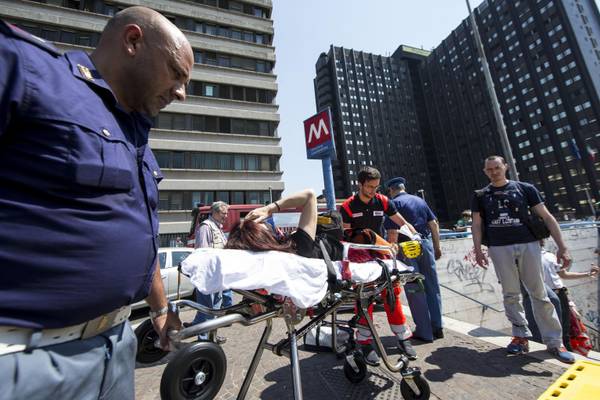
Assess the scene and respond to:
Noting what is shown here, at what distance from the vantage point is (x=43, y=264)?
0.78 metres

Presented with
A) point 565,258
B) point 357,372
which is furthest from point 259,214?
point 565,258

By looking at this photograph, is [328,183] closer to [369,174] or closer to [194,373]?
[369,174]

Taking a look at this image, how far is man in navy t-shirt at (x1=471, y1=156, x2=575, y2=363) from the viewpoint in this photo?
9.86 ft

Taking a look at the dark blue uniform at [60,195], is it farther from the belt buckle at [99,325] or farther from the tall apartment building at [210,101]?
the tall apartment building at [210,101]

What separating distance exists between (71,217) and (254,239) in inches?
46.5

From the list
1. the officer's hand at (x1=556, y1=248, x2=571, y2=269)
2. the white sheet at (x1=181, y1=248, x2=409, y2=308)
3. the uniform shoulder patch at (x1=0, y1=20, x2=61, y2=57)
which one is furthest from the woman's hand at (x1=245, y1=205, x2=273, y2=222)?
the officer's hand at (x1=556, y1=248, x2=571, y2=269)

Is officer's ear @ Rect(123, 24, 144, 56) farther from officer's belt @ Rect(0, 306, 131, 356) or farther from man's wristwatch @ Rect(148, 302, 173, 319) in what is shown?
man's wristwatch @ Rect(148, 302, 173, 319)

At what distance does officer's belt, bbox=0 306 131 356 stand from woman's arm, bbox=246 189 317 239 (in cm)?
118

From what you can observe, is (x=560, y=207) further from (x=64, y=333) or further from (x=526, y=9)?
(x=64, y=333)

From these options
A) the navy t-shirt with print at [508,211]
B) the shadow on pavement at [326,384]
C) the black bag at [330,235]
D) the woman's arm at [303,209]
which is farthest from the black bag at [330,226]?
the navy t-shirt with print at [508,211]

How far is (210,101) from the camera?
27594 millimetres

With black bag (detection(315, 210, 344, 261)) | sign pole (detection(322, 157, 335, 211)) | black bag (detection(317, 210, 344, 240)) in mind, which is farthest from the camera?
sign pole (detection(322, 157, 335, 211))

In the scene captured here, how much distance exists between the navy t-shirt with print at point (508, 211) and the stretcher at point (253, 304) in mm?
2020

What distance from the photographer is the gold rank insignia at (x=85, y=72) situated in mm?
994
